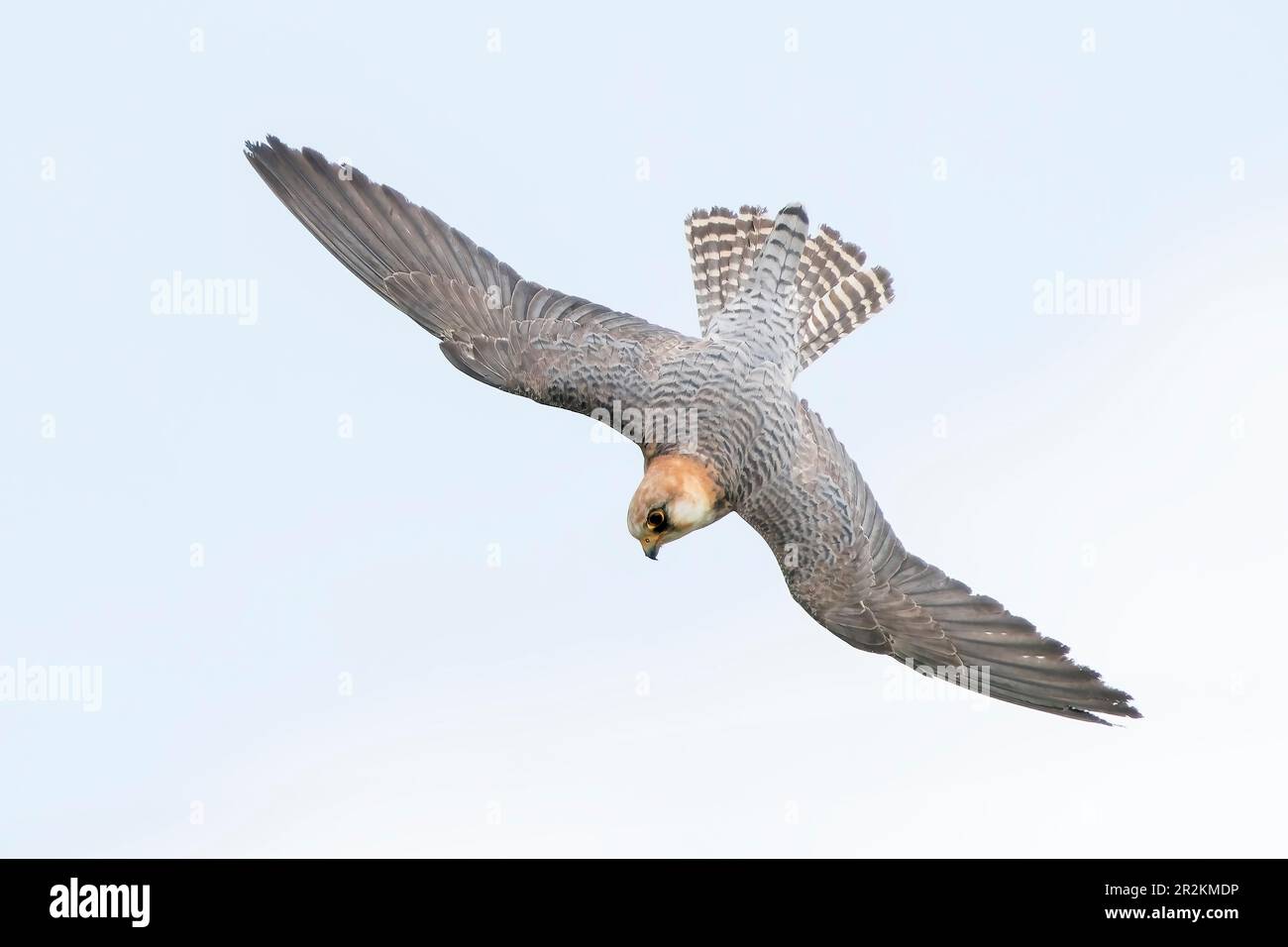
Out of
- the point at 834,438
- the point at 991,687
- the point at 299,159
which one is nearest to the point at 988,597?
the point at 991,687

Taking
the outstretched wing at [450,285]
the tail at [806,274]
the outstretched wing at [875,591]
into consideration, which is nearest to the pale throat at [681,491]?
the outstretched wing at [875,591]

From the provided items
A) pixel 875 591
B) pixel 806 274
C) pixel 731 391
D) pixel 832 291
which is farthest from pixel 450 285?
pixel 875 591

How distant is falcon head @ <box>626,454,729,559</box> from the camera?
1411 centimetres

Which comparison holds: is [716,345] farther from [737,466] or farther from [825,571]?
[825,571]

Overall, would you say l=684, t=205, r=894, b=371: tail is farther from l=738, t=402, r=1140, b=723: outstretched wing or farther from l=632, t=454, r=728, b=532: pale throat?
l=632, t=454, r=728, b=532: pale throat

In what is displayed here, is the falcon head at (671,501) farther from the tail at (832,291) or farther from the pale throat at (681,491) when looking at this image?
the tail at (832,291)

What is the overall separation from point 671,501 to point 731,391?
46.8 inches

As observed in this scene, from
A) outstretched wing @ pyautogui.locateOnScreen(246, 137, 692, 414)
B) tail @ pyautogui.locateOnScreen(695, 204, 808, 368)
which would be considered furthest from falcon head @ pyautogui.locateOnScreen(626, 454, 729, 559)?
tail @ pyautogui.locateOnScreen(695, 204, 808, 368)

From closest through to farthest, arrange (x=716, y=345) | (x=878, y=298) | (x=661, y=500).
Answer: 1. (x=661, y=500)
2. (x=716, y=345)
3. (x=878, y=298)

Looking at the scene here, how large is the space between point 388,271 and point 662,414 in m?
2.89

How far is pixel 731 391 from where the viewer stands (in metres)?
14.7

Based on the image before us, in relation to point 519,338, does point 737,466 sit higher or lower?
lower

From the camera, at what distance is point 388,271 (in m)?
15.8

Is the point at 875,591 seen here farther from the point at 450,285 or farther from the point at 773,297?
the point at 450,285
